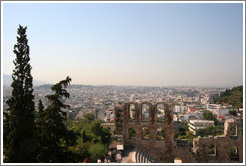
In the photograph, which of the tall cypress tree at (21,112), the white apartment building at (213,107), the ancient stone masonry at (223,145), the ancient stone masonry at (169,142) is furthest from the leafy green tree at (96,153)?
the white apartment building at (213,107)

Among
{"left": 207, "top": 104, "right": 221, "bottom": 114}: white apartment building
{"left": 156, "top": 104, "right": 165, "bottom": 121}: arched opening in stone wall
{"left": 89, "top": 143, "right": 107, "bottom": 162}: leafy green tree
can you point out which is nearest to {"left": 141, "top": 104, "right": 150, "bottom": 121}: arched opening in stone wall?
{"left": 156, "top": 104, "right": 165, "bottom": 121}: arched opening in stone wall

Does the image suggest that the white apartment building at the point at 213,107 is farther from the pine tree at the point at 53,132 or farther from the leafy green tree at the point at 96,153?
the pine tree at the point at 53,132

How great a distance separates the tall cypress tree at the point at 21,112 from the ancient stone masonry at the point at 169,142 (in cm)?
627

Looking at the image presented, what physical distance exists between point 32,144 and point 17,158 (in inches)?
35.9

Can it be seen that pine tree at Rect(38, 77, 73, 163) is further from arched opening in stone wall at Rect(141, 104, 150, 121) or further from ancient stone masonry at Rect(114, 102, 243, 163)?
arched opening in stone wall at Rect(141, 104, 150, 121)

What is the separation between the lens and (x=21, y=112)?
10.0 m

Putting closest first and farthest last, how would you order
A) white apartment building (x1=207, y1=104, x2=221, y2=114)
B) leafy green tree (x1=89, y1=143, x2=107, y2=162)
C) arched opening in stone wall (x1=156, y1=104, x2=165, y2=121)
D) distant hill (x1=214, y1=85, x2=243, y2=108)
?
leafy green tree (x1=89, y1=143, x2=107, y2=162), arched opening in stone wall (x1=156, y1=104, x2=165, y2=121), distant hill (x1=214, y1=85, x2=243, y2=108), white apartment building (x1=207, y1=104, x2=221, y2=114)

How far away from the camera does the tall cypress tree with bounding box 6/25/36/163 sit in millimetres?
9750

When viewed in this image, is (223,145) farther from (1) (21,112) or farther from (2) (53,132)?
(1) (21,112)

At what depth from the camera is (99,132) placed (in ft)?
70.1

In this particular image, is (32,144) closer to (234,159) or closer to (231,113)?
(234,159)

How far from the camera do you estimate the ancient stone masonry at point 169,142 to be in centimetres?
1369

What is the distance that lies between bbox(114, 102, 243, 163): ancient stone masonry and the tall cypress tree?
→ 6273 mm

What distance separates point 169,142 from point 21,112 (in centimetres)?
934
